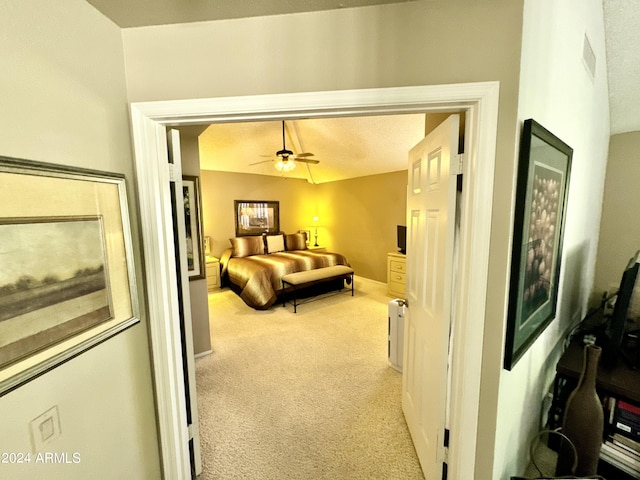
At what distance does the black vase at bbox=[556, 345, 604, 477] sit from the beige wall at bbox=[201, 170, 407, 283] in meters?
4.02

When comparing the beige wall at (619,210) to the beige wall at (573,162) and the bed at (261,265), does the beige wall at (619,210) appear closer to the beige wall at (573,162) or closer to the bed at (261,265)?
the beige wall at (573,162)

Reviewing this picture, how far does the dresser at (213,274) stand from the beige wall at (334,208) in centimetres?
51

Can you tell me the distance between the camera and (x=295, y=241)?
648cm

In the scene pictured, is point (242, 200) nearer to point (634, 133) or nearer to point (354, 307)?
point (354, 307)

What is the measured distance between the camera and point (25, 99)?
78 cm

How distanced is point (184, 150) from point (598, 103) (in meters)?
3.55

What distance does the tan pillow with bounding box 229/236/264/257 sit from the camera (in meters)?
5.54

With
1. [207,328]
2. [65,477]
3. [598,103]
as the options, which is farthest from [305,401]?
[598,103]

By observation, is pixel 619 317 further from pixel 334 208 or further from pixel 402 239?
pixel 334 208

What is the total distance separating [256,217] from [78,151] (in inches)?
215

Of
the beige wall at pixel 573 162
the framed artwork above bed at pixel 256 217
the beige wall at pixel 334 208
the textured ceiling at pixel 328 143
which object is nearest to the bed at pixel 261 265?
the framed artwork above bed at pixel 256 217

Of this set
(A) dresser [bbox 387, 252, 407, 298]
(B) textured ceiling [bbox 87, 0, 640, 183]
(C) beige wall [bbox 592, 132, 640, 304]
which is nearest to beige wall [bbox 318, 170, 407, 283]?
(B) textured ceiling [bbox 87, 0, 640, 183]

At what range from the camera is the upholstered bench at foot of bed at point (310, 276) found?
13.9 ft

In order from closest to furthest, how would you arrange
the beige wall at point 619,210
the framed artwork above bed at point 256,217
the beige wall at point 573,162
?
the beige wall at point 573,162 → the beige wall at point 619,210 → the framed artwork above bed at point 256,217
